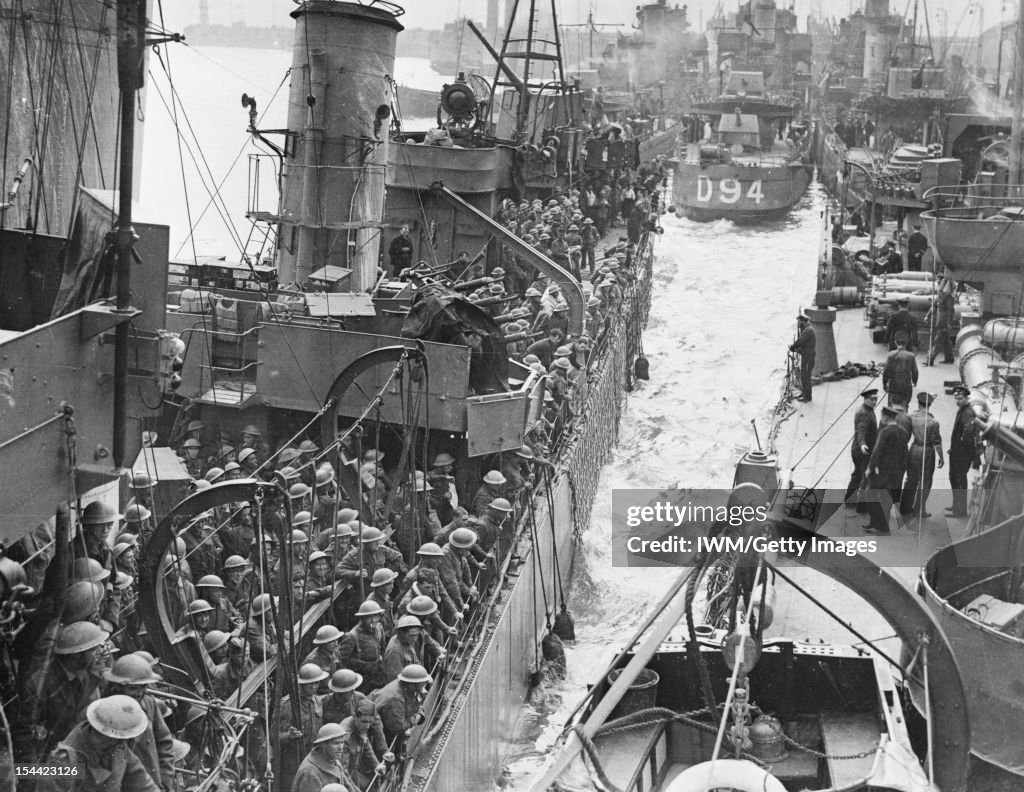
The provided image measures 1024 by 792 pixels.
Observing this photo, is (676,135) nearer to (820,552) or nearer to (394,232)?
(394,232)

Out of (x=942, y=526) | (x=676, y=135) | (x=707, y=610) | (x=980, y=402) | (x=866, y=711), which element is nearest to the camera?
(x=866, y=711)

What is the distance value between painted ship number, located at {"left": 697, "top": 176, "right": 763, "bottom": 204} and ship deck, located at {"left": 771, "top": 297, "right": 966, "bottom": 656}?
2412cm

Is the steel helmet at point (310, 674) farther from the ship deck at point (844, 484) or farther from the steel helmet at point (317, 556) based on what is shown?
the ship deck at point (844, 484)

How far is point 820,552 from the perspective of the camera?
7.51m

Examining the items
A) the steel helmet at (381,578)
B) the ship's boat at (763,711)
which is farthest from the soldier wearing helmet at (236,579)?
the ship's boat at (763,711)

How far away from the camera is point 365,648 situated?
27.9 feet

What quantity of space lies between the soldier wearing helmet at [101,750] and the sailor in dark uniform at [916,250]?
22.4 meters

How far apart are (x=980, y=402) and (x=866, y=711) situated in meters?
5.03

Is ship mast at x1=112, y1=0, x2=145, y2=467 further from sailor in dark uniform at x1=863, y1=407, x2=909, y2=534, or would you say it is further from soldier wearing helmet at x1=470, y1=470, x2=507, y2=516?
sailor in dark uniform at x1=863, y1=407, x2=909, y2=534

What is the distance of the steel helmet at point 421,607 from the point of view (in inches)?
359

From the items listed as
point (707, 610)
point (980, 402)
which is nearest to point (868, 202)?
point (980, 402)

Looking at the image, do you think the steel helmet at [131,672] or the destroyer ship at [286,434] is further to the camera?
A: the destroyer ship at [286,434]

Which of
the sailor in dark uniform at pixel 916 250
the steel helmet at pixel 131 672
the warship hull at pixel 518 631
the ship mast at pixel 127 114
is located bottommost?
the warship hull at pixel 518 631

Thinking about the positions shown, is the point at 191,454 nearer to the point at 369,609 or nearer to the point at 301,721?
the point at 369,609
